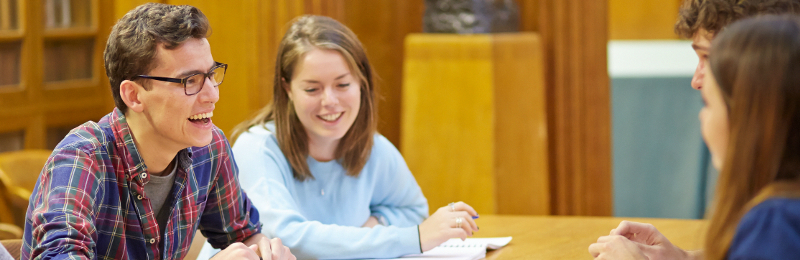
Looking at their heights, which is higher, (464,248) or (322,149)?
(322,149)

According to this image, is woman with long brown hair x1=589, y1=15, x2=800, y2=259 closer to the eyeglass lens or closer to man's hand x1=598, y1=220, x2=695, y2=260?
man's hand x1=598, y1=220, x2=695, y2=260

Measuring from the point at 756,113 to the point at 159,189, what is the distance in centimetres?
108

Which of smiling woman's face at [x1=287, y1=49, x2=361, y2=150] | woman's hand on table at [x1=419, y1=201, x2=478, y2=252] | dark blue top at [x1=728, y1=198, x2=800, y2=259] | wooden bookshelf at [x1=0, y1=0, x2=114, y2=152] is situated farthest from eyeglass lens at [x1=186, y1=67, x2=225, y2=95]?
wooden bookshelf at [x1=0, y1=0, x2=114, y2=152]

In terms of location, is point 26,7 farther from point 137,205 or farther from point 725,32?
point 725,32

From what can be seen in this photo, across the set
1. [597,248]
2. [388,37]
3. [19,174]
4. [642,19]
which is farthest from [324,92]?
[642,19]

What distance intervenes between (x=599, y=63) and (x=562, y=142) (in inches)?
15.4

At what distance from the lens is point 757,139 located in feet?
3.00

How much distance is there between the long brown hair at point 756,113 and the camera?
900mm

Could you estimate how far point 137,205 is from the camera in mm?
1376

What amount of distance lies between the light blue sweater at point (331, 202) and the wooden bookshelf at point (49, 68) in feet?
7.99

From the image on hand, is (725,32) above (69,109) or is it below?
above

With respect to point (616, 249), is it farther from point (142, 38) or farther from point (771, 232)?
point (142, 38)

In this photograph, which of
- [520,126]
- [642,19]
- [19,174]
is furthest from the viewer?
[642,19]

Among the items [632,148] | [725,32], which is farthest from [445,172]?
[725,32]
